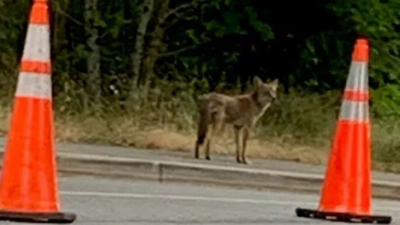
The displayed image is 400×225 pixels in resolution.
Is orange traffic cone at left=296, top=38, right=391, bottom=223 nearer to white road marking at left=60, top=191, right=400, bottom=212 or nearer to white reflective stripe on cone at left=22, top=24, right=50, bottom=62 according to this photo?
white road marking at left=60, top=191, right=400, bottom=212

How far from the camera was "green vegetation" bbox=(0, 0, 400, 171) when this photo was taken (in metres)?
19.4

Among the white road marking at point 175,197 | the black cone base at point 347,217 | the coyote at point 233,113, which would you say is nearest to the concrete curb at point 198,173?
the white road marking at point 175,197


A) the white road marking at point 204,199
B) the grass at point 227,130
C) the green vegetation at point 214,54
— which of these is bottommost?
the white road marking at point 204,199

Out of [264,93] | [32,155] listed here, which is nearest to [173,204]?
[32,155]

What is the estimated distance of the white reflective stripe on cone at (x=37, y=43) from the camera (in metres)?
7.93

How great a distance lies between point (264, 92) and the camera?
643 inches

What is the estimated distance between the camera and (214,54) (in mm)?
21906

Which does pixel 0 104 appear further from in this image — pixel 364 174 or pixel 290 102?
pixel 364 174

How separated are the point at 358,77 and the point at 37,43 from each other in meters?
2.46

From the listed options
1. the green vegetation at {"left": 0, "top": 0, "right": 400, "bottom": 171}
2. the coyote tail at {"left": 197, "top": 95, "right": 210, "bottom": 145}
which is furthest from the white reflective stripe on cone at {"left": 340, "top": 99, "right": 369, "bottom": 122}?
the green vegetation at {"left": 0, "top": 0, "right": 400, "bottom": 171}

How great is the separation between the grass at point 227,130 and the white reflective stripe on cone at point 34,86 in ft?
22.8

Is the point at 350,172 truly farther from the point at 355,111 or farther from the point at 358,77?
the point at 358,77

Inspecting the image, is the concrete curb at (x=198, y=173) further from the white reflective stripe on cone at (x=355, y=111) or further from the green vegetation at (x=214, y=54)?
the green vegetation at (x=214, y=54)

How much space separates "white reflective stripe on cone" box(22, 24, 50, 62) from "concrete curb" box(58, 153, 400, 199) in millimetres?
4234
